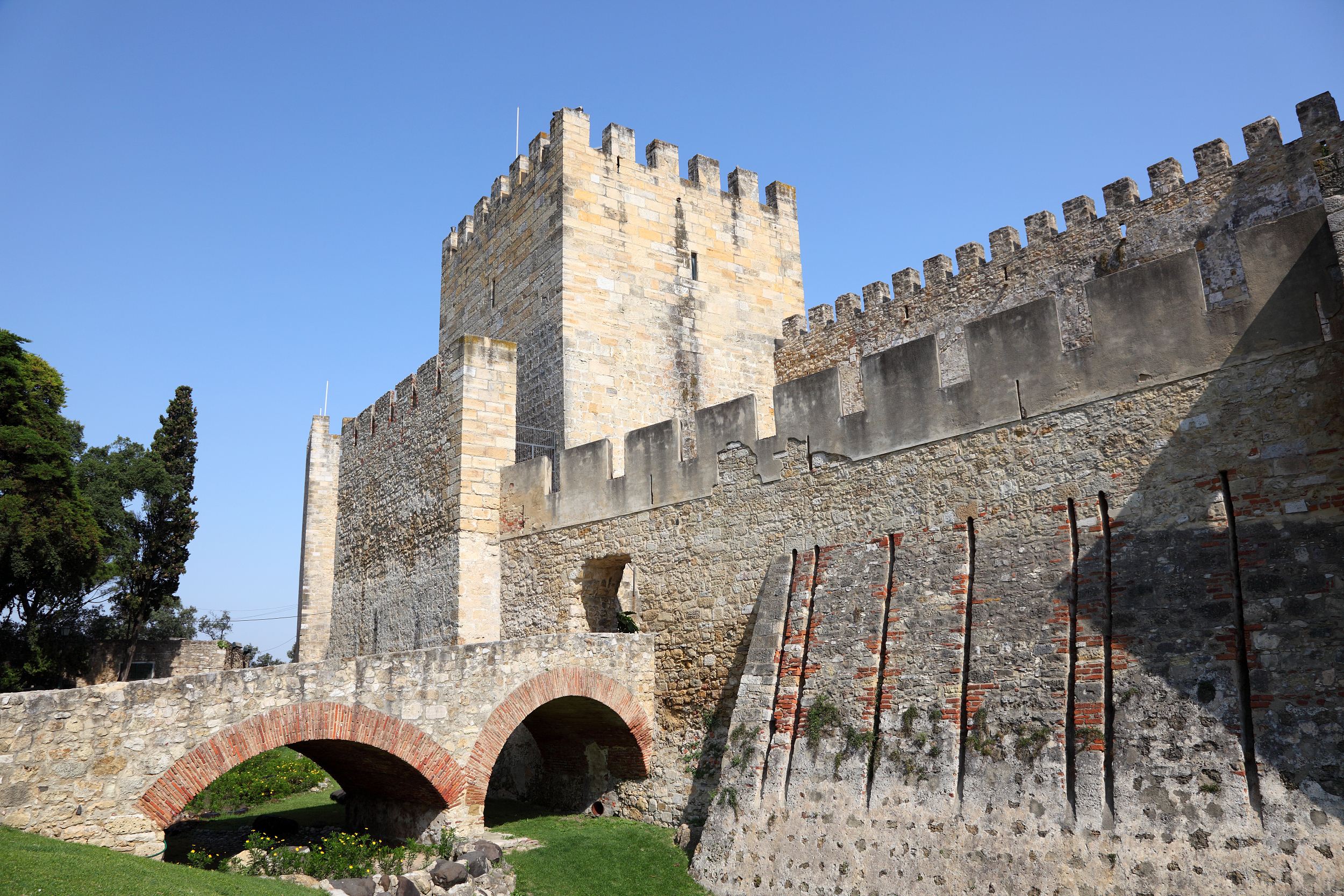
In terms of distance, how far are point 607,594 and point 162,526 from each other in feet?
55.8

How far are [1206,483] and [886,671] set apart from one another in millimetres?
3276

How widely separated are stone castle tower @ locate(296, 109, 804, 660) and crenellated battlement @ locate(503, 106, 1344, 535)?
79 cm

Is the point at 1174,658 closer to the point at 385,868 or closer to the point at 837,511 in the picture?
the point at 837,511

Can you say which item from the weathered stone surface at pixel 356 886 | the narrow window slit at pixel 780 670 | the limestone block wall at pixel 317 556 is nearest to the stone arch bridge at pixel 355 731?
the weathered stone surface at pixel 356 886

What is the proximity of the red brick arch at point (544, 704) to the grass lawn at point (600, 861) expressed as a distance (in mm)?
765

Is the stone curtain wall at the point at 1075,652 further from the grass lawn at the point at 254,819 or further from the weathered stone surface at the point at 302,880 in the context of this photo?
the grass lawn at the point at 254,819

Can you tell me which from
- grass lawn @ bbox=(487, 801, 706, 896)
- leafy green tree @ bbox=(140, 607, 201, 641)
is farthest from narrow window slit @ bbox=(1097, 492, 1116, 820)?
leafy green tree @ bbox=(140, 607, 201, 641)

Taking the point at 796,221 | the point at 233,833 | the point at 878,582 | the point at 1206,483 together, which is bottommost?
the point at 233,833

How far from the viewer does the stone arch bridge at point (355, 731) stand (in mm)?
7984

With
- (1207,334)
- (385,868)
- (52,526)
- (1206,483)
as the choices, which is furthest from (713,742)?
(52,526)

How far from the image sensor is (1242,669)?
6.94 m

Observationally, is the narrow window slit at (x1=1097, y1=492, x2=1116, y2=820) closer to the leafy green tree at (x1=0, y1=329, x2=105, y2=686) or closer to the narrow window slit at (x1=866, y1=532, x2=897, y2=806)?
the narrow window slit at (x1=866, y1=532, x2=897, y2=806)

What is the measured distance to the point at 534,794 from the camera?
13633 millimetres

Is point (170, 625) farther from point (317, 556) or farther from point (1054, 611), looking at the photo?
point (1054, 611)
